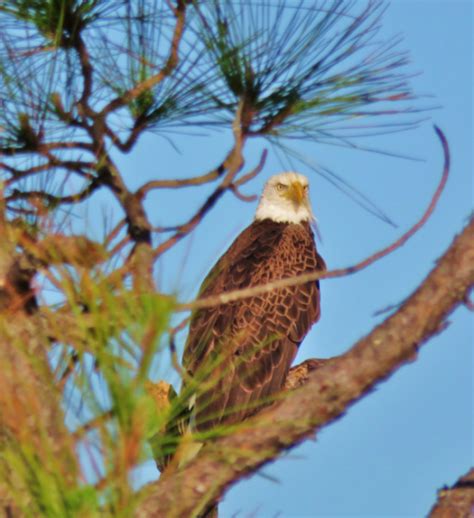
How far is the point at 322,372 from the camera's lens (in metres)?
2.32

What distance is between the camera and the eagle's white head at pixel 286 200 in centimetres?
584

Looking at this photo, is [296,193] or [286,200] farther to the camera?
[286,200]

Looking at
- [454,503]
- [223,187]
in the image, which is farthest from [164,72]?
[454,503]

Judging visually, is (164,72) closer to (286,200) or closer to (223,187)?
(223,187)

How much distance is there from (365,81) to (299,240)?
237 cm

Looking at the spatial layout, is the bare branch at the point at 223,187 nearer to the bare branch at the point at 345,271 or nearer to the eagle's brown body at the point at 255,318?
the bare branch at the point at 345,271

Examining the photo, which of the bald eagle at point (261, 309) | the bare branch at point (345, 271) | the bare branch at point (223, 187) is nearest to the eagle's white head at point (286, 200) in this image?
the bald eagle at point (261, 309)

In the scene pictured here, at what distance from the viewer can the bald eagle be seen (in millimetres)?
4488

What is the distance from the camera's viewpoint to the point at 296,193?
5.82 meters

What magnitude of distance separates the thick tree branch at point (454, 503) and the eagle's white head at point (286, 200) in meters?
3.36

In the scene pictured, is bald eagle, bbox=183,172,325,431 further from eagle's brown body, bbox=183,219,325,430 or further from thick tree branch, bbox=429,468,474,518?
thick tree branch, bbox=429,468,474,518

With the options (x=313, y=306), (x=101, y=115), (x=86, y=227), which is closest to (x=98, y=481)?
(x=86, y=227)

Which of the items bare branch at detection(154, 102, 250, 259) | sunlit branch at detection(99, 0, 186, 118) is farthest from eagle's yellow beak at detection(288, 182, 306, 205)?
bare branch at detection(154, 102, 250, 259)

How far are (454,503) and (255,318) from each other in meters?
2.60
